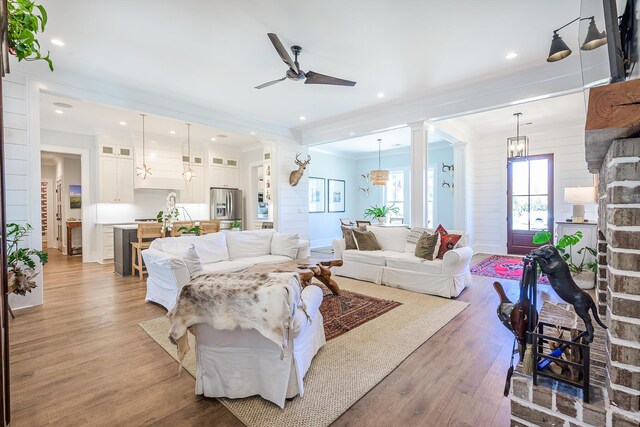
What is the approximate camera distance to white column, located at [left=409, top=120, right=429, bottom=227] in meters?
5.14

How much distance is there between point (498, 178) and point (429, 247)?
170 inches

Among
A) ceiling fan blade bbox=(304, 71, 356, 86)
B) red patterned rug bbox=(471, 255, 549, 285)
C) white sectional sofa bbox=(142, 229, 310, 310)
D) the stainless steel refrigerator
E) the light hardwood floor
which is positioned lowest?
the light hardwood floor

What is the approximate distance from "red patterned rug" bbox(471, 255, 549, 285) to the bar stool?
18.3ft

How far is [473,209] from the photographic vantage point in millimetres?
7484

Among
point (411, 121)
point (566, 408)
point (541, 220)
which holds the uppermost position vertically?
point (411, 121)

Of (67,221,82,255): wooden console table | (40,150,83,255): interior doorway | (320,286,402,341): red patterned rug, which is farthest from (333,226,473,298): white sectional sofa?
(40,150,83,255): interior doorway

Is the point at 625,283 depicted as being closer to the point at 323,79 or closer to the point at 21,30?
the point at 21,30

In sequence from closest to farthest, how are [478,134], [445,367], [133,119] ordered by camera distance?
[445,367] < [133,119] < [478,134]

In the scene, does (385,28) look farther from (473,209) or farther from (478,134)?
(473,209)

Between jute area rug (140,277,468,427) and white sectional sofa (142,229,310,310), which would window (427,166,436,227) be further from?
jute area rug (140,277,468,427)

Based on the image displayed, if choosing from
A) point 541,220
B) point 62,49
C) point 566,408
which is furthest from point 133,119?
point 541,220

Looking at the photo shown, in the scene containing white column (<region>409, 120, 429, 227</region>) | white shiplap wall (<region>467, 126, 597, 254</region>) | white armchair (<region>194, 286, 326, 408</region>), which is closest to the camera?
white armchair (<region>194, 286, 326, 408</region>)

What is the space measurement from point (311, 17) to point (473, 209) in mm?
6328

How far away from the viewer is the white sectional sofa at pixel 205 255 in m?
3.16
